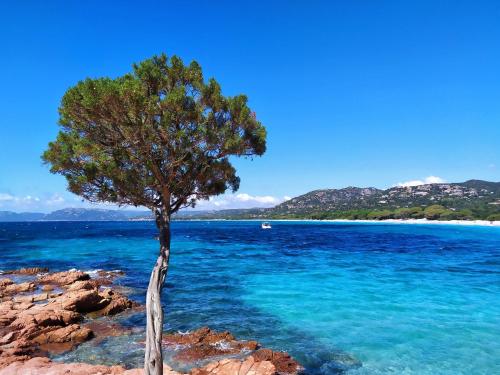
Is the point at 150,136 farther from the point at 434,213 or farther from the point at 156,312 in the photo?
the point at 434,213

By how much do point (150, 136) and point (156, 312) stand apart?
5361 mm

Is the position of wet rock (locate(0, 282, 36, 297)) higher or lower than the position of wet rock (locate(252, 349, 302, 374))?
higher

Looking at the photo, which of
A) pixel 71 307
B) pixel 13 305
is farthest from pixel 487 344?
pixel 13 305

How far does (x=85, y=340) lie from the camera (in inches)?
688

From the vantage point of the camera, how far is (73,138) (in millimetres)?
11148

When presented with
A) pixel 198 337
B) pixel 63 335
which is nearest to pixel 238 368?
pixel 198 337

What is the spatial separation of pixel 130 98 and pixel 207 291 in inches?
931

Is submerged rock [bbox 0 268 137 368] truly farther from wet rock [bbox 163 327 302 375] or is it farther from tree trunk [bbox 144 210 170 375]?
tree trunk [bbox 144 210 170 375]

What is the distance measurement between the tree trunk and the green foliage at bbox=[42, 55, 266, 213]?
878 mm

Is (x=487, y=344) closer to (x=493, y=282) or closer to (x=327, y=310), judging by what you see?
(x=327, y=310)

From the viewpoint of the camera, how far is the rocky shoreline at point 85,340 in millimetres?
13148

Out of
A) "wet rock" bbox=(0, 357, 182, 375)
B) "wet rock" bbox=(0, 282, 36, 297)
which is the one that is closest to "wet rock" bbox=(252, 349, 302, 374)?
"wet rock" bbox=(0, 357, 182, 375)

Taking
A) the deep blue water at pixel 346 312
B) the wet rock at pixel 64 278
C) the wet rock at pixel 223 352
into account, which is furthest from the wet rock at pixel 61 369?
the wet rock at pixel 64 278

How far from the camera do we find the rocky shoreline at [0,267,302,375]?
1315cm
